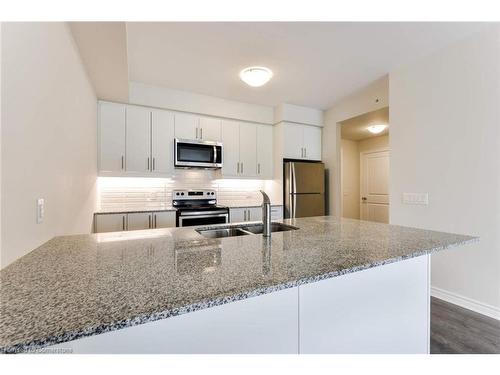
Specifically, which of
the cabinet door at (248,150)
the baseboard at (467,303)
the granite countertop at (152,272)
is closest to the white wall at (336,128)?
the cabinet door at (248,150)

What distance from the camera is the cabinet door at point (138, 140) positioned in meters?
A: 3.35

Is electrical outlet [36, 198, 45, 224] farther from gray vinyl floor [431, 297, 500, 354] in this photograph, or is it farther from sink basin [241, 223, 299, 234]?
gray vinyl floor [431, 297, 500, 354]

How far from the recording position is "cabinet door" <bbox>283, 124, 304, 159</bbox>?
4.20 metres

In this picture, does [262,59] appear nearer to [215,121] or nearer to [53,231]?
[215,121]

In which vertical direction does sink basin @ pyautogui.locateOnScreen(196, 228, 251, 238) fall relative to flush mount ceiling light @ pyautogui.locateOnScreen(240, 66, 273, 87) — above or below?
below

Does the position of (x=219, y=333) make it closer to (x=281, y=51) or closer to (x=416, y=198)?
(x=281, y=51)

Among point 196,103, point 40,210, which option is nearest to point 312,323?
point 40,210

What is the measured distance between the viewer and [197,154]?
146 inches

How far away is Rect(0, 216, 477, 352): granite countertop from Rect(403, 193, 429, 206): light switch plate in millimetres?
1406

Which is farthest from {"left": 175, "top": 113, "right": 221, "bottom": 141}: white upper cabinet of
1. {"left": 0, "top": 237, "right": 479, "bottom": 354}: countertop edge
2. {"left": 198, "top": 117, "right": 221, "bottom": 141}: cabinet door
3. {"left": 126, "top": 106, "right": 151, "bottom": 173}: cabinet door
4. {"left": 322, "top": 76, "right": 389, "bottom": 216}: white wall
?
{"left": 0, "top": 237, "right": 479, "bottom": 354}: countertop edge

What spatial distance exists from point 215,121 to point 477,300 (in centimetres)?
374

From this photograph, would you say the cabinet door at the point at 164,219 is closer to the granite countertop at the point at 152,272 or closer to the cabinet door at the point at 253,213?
the cabinet door at the point at 253,213

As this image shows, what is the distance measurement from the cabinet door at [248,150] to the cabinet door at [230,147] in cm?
7

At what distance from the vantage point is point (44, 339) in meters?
0.49
